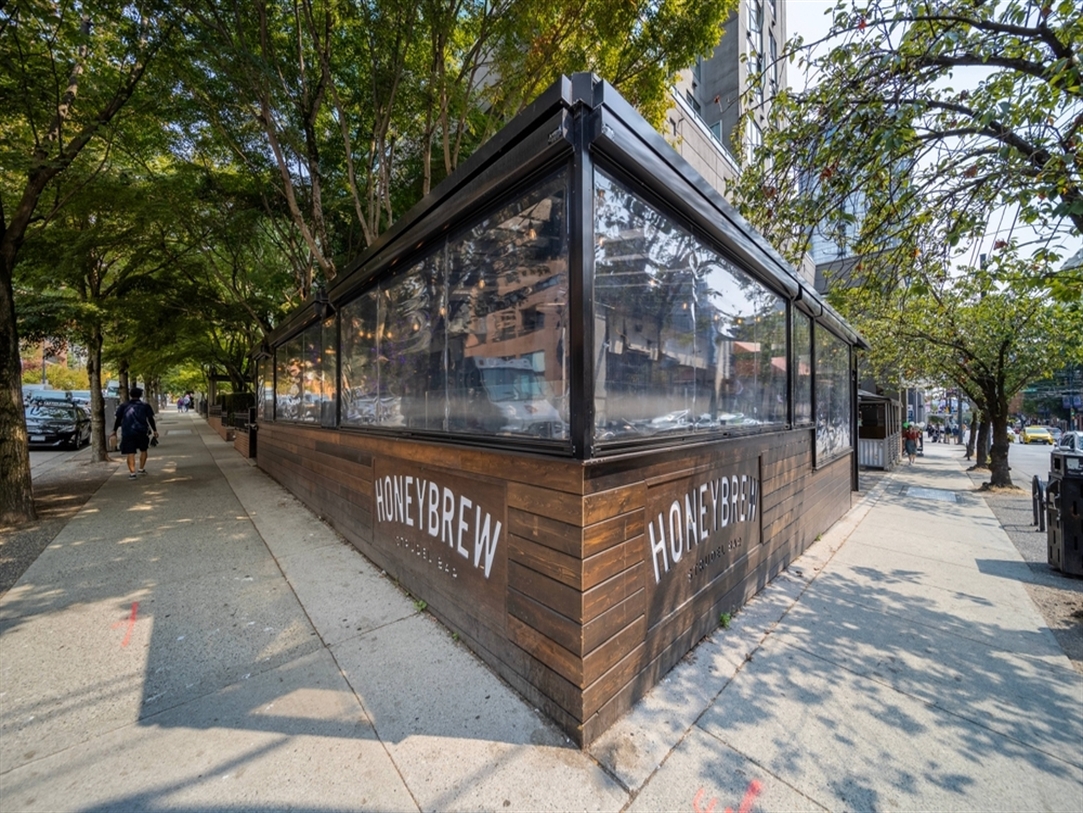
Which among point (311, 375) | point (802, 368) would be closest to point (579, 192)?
point (802, 368)

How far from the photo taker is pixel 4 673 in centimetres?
267

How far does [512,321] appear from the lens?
8.72ft

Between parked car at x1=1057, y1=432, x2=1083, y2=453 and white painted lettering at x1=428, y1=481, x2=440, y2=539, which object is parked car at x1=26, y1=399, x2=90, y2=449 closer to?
white painted lettering at x1=428, y1=481, x2=440, y2=539

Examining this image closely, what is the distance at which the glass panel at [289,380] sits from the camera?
291 inches

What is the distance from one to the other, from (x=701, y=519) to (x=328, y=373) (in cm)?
503

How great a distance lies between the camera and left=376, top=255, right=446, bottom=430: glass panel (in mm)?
3441

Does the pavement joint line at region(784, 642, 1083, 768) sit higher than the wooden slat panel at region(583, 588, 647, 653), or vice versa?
the wooden slat panel at region(583, 588, 647, 653)

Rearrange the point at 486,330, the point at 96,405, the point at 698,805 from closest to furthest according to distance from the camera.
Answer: the point at 698,805, the point at 486,330, the point at 96,405

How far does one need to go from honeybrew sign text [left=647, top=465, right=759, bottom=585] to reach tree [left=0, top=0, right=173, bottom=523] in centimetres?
754

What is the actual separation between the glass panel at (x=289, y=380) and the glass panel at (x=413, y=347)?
380 cm

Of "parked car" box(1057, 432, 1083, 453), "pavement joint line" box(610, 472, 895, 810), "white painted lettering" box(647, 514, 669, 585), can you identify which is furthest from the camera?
"parked car" box(1057, 432, 1083, 453)

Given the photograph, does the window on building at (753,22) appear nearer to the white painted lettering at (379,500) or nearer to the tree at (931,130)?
the tree at (931,130)

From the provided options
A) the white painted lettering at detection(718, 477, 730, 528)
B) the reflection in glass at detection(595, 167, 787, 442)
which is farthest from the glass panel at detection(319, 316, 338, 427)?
the white painted lettering at detection(718, 477, 730, 528)

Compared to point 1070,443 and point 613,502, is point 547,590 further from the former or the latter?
point 1070,443
